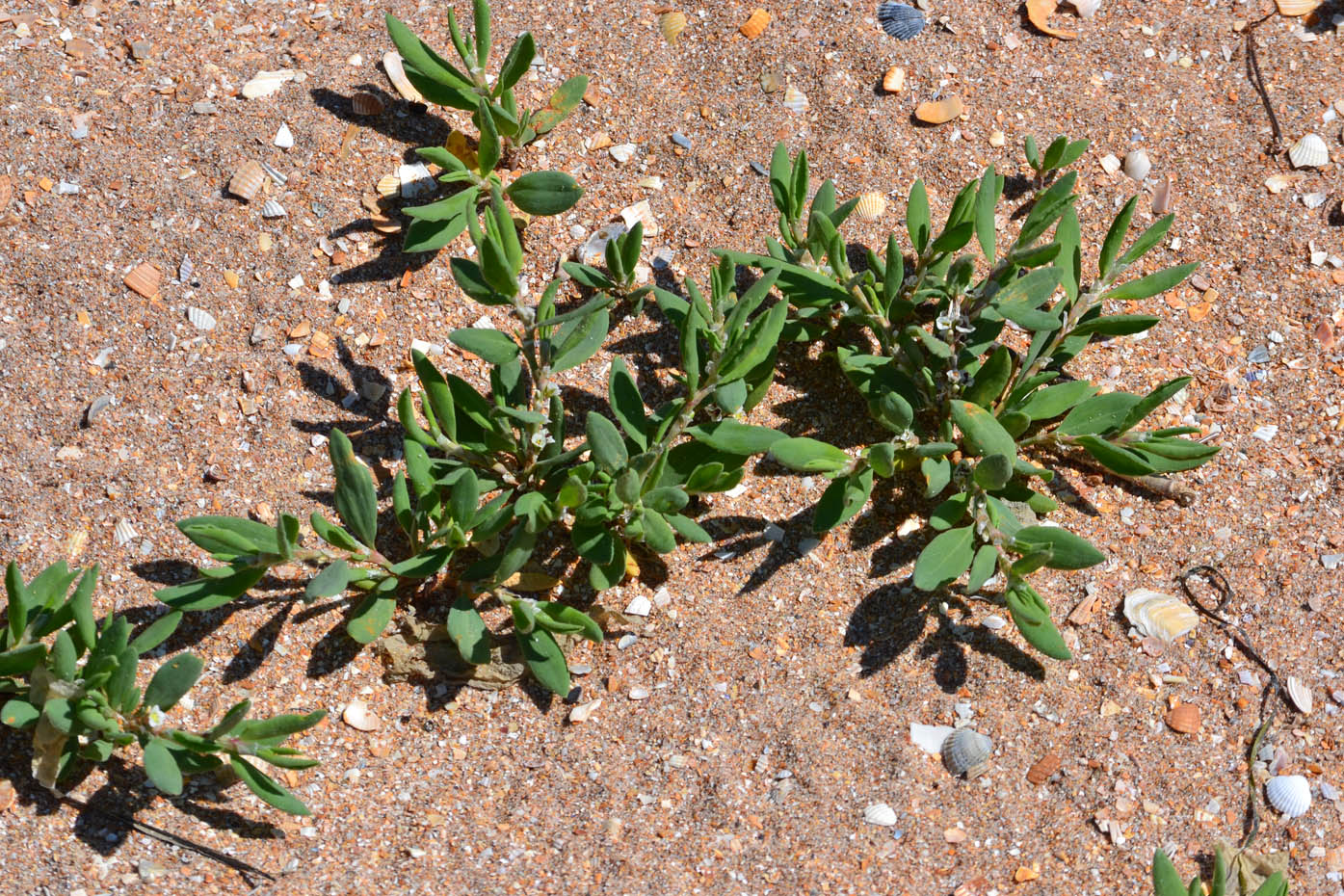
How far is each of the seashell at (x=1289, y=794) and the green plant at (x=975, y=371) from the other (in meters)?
0.50

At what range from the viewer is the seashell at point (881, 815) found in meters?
2.21

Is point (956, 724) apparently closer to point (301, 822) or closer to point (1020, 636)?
point (1020, 636)

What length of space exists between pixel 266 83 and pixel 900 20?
5.11ft

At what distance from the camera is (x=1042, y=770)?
2266 millimetres

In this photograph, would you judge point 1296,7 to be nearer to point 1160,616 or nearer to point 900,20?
point 900,20

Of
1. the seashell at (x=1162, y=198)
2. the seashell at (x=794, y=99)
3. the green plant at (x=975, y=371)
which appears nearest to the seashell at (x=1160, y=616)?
the green plant at (x=975, y=371)

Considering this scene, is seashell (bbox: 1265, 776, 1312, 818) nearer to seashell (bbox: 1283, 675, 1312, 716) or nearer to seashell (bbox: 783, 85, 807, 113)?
seashell (bbox: 1283, 675, 1312, 716)

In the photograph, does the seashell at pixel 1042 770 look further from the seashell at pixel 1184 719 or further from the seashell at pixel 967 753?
the seashell at pixel 1184 719

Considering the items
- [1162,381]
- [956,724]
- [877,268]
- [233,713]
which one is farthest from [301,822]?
[1162,381]

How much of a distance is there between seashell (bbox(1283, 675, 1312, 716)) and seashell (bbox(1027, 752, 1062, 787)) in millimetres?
494

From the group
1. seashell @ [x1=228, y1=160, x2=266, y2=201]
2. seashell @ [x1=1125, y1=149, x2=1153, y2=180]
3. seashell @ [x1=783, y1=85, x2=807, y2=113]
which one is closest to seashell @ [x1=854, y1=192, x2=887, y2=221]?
seashell @ [x1=783, y1=85, x2=807, y2=113]

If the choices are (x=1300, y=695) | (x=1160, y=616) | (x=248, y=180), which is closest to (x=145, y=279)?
(x=248, y=180)

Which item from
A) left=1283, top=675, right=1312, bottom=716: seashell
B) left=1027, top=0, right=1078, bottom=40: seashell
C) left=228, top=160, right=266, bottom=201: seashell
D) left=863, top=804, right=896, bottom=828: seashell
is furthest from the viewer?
left=1027, top=0, right=1078, bottom=40: seashell

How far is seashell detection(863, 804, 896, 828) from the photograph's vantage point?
221 cm
